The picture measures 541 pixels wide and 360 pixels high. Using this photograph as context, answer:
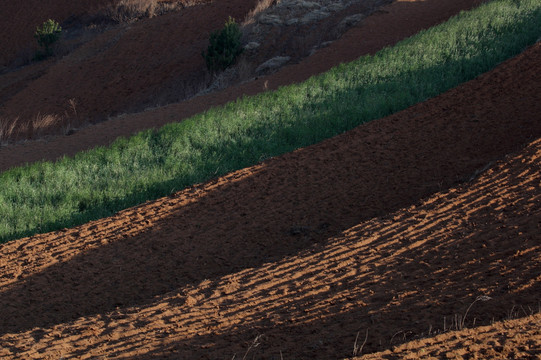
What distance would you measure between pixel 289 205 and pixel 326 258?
2.27m

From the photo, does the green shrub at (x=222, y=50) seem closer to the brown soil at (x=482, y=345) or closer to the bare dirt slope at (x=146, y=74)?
the bare dirt slope at (x=146, y=74)

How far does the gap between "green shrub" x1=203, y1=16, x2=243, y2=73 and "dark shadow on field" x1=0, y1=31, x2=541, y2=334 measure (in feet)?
32.2

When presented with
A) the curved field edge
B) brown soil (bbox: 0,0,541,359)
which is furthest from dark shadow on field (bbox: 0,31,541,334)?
the curved field edge

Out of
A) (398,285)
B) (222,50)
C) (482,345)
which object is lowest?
(398,285)

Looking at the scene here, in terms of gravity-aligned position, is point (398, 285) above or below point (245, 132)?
below

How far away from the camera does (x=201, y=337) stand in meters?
5.45

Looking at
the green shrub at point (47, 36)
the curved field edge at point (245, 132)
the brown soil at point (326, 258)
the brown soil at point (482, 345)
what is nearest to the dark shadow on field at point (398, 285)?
the brown soil at point (326, 258)

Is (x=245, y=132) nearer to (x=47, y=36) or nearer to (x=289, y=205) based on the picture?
(x=289, y=205)

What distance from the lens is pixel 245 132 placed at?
1188 cm

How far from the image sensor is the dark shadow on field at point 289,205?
7395mm

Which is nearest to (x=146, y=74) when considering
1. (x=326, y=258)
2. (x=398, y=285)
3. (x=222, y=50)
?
(x=222, y=50)

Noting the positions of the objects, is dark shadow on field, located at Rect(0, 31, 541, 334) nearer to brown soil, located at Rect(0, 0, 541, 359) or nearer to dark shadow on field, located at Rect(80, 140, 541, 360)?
brown soil, located at Rect(0, 0, 541, 359)

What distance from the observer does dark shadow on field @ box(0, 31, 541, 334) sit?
24.3ft

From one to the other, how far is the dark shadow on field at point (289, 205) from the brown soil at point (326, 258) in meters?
0.03
